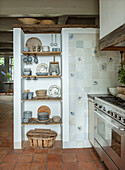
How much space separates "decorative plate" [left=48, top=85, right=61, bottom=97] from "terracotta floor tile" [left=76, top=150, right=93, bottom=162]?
1.19 metres

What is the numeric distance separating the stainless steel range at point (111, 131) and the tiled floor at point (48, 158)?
34 cm

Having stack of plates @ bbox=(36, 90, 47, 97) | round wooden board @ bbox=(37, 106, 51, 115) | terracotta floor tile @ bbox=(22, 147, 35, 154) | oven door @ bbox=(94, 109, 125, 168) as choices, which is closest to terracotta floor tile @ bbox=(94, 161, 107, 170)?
oven door @ bbox=(94, 109, 125, 168)

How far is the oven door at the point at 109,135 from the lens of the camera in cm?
184

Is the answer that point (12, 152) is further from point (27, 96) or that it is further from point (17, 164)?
point (27, 96)

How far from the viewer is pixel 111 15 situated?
2268 millimetres

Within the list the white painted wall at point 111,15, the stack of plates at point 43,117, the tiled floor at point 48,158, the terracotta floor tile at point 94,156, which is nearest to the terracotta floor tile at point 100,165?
the tiled floor at point 48,158

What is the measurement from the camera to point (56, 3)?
12.8 feet

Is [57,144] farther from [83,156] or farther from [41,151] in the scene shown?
[83,156]

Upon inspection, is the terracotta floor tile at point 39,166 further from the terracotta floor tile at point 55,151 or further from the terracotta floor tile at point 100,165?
the terracotta floor tile at point 100,165

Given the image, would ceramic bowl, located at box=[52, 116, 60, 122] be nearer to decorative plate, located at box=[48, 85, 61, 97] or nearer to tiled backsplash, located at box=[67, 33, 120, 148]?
tiled backsplash, located at box=[67, 33, 120, 148]

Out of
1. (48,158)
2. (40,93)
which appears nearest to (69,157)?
(48,158)

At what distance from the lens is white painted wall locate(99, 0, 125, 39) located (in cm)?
→ 195

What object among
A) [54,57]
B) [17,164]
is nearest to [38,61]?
[54,57]

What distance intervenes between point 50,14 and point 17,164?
2.99m
